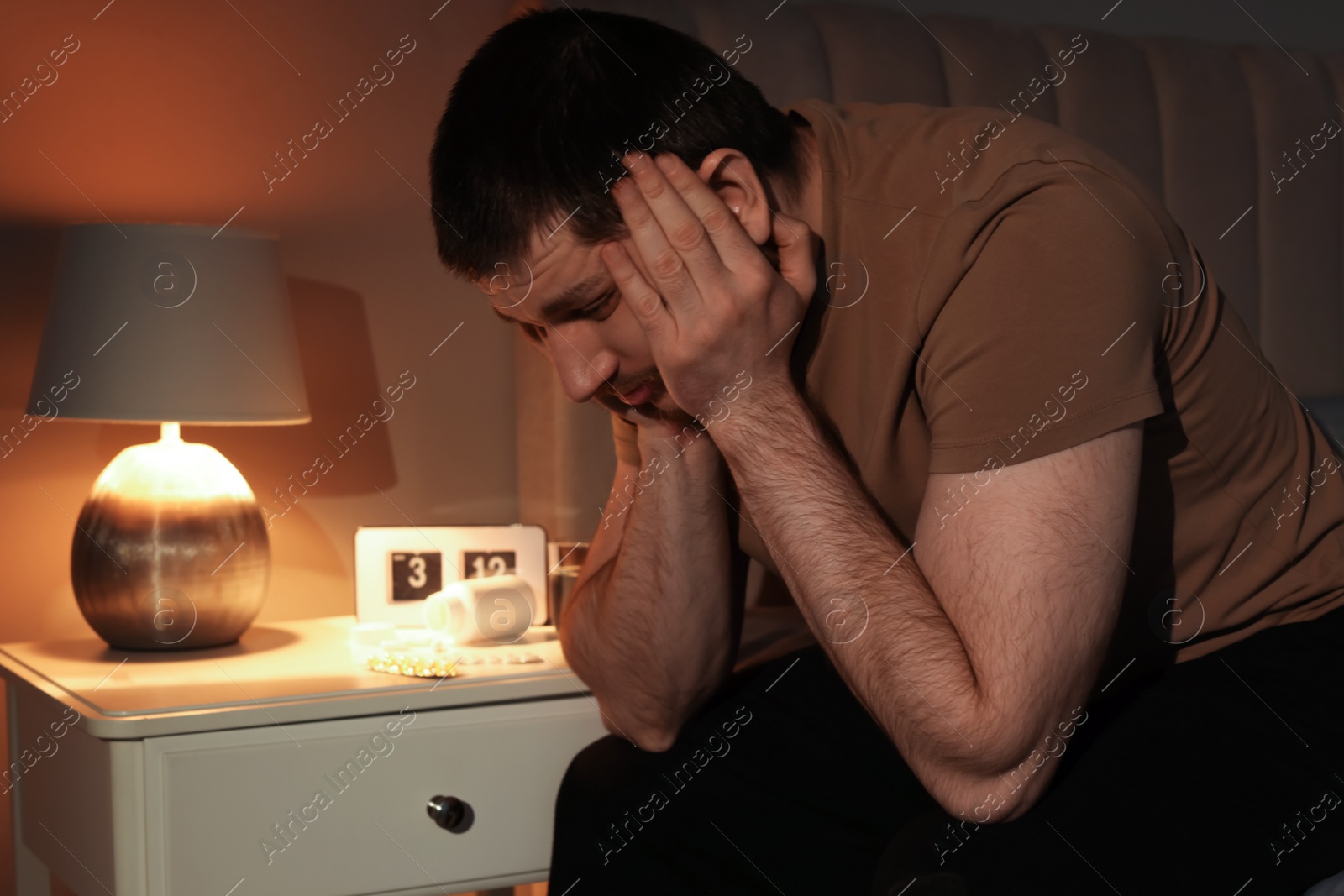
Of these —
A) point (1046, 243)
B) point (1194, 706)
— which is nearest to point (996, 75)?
point (1046, 243)

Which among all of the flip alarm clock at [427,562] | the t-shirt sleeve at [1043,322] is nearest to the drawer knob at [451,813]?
the flip alarm clock at [427,562]

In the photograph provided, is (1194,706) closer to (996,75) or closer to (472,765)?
(472,765)

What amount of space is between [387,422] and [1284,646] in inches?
42.3

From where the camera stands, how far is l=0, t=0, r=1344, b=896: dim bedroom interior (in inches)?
42.1

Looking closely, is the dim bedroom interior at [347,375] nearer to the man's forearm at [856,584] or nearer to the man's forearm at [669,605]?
the man's forearm at [669,605]

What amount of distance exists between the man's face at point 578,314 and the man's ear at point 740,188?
9 cm

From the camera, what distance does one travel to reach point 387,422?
159cm

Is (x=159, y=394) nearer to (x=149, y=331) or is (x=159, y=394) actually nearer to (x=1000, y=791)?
(x=149, y=331)

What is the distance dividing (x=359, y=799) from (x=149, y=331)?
498 millimetres

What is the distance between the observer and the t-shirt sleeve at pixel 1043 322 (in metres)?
0.80

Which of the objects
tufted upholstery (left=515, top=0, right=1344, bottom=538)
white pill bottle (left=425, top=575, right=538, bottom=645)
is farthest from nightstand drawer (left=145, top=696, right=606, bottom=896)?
tufted upholstery (left=515, top=0, right=1344, bottom=538)

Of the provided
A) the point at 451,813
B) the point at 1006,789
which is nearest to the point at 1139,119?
the point at 1006,789

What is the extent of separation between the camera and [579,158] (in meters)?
0.92

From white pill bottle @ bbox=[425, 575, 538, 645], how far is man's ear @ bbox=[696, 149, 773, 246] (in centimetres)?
52
